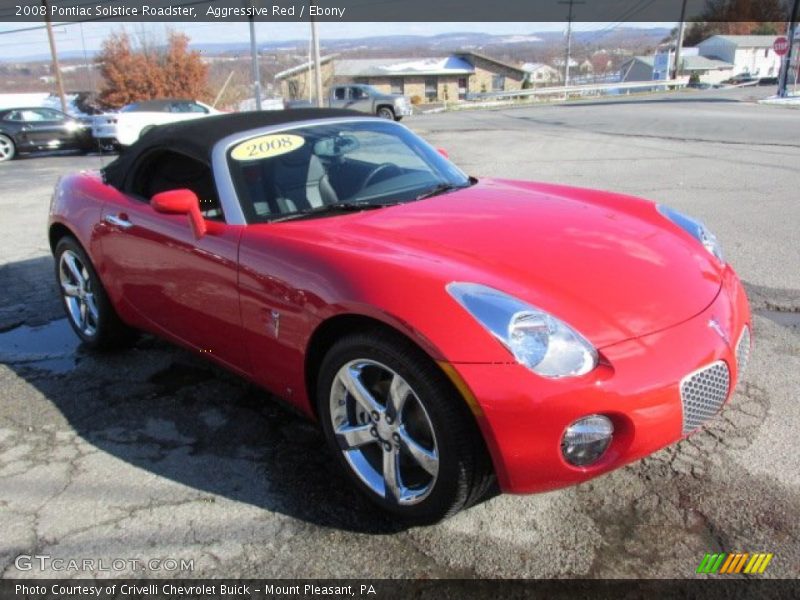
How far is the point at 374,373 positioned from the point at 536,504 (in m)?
0.79

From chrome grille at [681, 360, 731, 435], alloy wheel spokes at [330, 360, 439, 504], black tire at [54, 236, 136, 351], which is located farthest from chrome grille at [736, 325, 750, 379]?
black tire at [54, 236, 136, 351]

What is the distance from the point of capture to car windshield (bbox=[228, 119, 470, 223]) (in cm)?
304

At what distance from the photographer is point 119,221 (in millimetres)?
3566

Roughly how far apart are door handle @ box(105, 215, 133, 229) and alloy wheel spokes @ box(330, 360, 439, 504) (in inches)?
68.0

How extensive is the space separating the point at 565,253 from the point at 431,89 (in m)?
71.5

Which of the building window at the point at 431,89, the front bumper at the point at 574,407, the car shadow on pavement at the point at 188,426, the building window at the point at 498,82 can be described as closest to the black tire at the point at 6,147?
the car shadow on pavement at the point at 188,426

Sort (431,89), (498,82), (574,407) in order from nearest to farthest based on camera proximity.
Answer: (574,407) → (431,89) → (498,82)

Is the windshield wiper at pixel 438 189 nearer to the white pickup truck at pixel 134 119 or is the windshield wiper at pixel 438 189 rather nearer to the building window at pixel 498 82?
the white pickup truck at pixel 134 119

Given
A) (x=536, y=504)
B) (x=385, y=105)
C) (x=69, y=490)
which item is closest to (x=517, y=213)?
(x=536, y=504)

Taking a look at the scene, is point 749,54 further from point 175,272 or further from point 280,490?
point 280,490

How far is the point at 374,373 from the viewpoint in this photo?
240 centimetres

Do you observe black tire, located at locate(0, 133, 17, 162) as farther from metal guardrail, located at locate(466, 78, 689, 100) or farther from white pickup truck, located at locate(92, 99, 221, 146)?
metal guardrail, located at locate(466, 78, 689, 100)

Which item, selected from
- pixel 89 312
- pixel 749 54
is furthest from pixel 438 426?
pixel 749 54

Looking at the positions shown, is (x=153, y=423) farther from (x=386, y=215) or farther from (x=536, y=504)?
(x=536, y=504)
